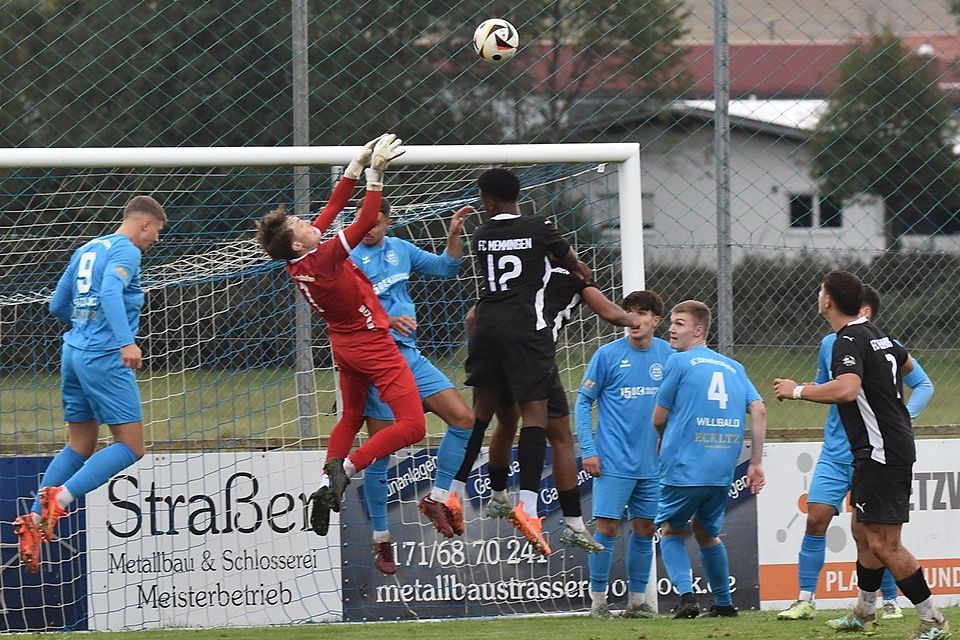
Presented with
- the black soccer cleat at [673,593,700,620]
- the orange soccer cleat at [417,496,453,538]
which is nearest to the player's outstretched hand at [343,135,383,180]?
the orange soccer cleat at [417,496,453,538]

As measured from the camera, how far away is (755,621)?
7.96 metres

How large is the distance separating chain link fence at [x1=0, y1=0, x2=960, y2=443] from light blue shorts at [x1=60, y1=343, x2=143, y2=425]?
1.39 m

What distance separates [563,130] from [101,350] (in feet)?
20.3

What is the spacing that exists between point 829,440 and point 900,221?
164 inches

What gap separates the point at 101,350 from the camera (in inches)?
298

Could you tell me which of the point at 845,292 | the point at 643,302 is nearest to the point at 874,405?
the point at 845,292

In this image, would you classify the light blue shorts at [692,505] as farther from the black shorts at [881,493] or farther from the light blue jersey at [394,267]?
the light blue jersey at [394,267]

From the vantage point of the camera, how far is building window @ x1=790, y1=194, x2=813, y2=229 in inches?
456

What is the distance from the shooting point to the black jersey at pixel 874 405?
21.9 feet

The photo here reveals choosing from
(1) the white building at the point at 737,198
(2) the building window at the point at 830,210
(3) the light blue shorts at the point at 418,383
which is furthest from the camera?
(2) the building window at the point at 830,210

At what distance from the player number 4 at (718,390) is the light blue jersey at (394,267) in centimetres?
173

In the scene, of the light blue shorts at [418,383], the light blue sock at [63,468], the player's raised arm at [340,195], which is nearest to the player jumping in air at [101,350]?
the light blue sock at [63,468]

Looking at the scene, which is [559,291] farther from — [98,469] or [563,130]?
[563,130]

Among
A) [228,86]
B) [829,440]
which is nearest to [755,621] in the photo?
[829,440]
